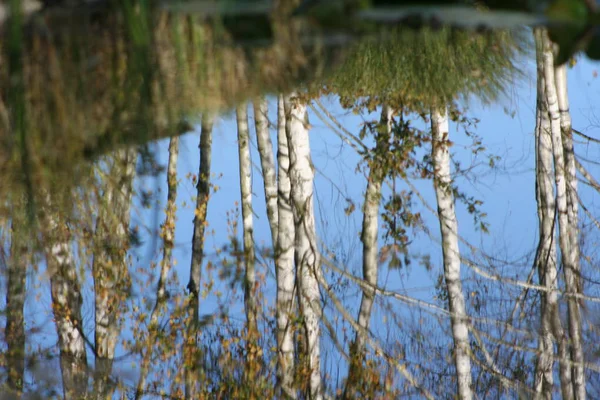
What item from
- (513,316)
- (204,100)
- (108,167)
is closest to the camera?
(204,100)

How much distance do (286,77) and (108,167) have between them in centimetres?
54

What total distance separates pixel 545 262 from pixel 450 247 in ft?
1.83

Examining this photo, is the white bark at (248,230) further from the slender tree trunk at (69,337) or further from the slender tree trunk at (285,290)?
the slender tree trunk at (69,337)

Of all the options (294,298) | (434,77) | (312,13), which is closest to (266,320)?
(294,298)

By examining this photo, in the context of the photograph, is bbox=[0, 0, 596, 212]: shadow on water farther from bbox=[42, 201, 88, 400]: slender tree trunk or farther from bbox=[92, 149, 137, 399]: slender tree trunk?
bbox=[42, 201, 88, 400]: slender tree trunk

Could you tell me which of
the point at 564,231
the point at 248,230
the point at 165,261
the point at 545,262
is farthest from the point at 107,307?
the point at 564,231

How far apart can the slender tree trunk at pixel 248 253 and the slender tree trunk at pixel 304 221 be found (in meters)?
0.58

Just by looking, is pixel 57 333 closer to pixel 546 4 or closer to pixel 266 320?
pixel 266 320

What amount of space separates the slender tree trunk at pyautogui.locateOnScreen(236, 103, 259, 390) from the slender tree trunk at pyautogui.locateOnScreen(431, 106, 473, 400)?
4.03 feet

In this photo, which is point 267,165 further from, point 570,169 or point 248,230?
point 570,169

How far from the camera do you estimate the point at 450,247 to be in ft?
13.5

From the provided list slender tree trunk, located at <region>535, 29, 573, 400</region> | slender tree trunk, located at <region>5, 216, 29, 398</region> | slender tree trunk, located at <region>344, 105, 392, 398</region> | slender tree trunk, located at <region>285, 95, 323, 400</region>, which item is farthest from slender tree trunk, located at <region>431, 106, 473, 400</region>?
slender tree trunk, located at <region>5, 216, 29, 398</region>

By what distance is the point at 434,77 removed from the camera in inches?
148

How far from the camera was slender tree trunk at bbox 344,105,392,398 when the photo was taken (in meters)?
3.99
